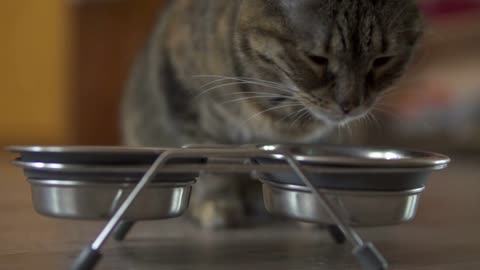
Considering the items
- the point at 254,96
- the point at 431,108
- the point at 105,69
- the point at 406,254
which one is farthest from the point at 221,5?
the point at 431,108

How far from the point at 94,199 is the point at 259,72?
1.51ft

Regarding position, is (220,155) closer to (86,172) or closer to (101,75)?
(86,172)

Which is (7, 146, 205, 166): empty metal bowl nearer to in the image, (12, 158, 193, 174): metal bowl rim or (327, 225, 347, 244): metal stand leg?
(12, 158, 193, 174): metal bowl rim

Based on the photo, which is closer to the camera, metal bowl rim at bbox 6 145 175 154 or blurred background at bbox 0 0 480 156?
metal bowl rim at bbox 6 145 175 154

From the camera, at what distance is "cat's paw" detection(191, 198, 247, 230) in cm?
109

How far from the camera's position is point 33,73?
→ 3.18 m

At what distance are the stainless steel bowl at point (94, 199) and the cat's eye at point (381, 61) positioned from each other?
440 millimetres

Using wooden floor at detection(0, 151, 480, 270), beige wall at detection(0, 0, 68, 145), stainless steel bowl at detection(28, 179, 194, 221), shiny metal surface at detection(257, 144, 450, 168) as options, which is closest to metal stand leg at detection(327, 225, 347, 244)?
wooden floor at detection(0, 151, 480, 270)

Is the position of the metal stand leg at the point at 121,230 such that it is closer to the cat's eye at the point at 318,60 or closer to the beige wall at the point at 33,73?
the cat's eye at the point at 318,60

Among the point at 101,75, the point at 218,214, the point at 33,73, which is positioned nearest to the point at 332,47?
the point at 218,214

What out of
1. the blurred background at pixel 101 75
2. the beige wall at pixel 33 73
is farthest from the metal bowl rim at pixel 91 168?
the beige wall at pixel 33 73

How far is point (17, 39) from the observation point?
312 cm

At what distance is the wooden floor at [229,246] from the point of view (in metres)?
0.80

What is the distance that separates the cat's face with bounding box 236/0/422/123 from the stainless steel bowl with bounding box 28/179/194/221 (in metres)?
0.34
